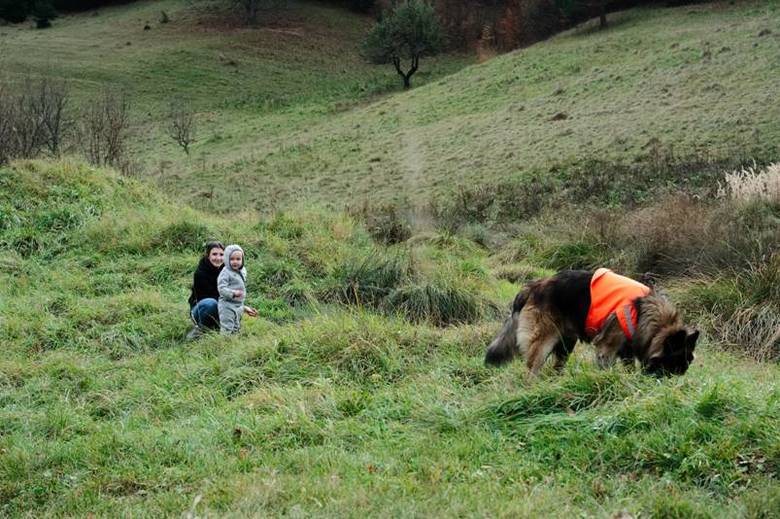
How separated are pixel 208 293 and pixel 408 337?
9.21 feet

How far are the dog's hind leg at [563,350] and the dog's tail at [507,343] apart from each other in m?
0.37

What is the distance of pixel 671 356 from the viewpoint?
5.57 metres

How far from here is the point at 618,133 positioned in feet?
80.4

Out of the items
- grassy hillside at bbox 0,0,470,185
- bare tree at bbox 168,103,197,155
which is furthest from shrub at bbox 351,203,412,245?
bare tree at bbox 168,103,197,155

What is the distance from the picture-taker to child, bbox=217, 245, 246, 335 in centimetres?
836

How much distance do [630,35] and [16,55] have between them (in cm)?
3704

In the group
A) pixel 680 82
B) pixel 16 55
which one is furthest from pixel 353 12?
pixel 680 82

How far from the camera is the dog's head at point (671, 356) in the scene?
554 centimetres

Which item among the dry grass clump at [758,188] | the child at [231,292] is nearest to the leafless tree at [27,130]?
the child at [231,292]

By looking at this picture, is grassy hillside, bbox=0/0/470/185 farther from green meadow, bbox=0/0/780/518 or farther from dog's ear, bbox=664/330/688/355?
dog's ear, bbox=664/330/688/355

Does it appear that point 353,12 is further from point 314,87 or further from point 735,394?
point 735,394

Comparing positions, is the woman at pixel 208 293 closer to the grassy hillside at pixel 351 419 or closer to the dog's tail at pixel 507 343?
the grassy hillside at pixel 351 419

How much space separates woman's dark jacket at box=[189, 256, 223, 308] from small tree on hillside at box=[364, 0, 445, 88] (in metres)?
42.1

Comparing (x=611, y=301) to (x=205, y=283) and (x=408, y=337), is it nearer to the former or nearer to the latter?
(x=408, y=337)
